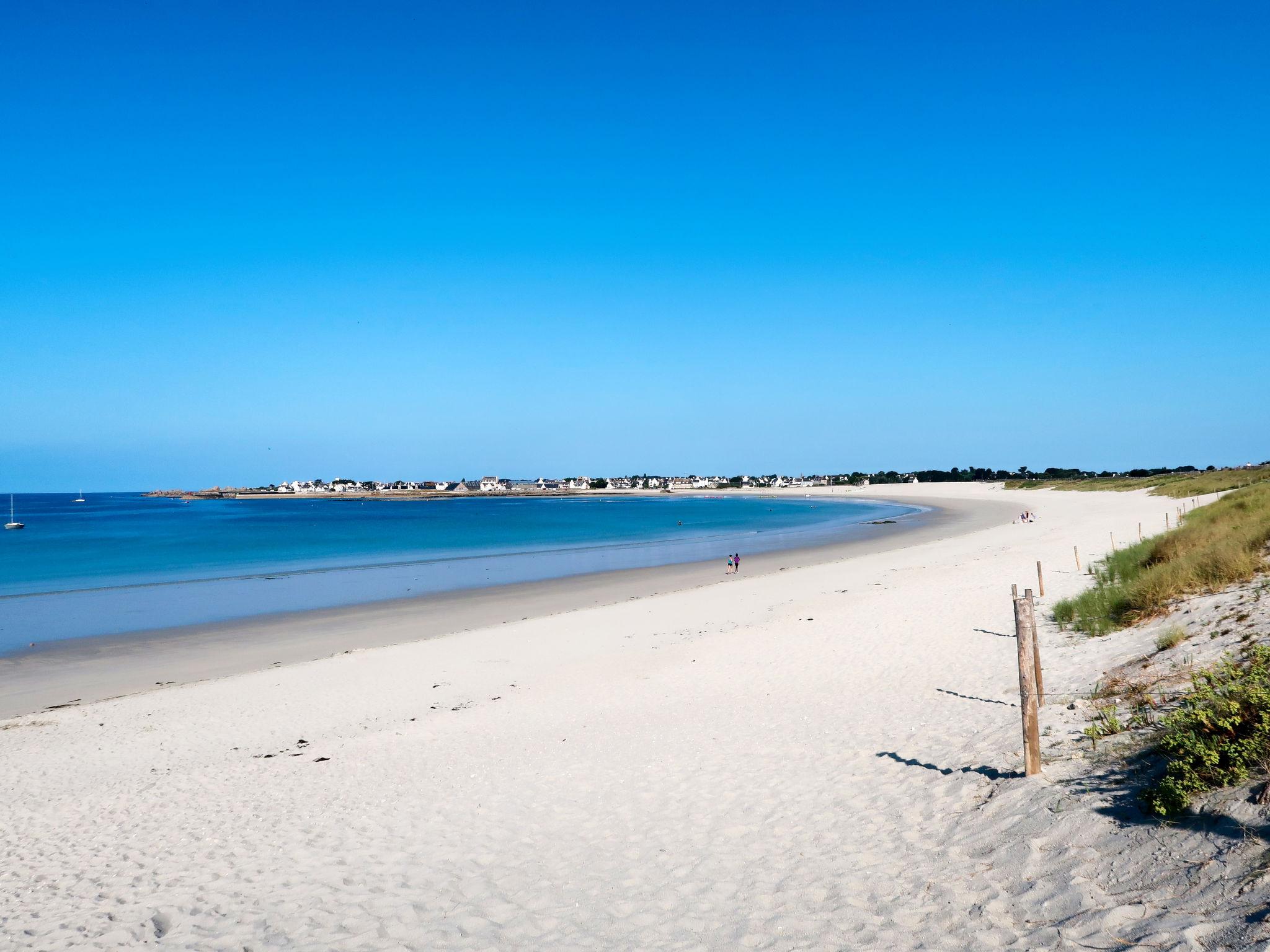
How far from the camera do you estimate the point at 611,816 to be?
7051mm

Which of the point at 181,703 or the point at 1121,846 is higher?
the point at 1121,846

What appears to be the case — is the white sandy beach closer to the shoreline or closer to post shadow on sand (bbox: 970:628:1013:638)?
post shadow on sand (bbox: 970:628:1013:638)

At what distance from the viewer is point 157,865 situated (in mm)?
6637

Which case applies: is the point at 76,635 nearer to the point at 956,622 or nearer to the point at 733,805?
the point at 733,805

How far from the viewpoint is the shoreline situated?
1455cm

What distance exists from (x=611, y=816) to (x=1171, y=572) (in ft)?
33.1

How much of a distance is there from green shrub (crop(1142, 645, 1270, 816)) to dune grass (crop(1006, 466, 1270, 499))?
4237cm

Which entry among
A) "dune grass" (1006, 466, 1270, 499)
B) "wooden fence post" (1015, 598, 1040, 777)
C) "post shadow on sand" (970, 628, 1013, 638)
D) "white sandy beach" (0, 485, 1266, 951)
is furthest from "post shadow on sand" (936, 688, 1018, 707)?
"dune grass" (1006, 466, 1270, 499)

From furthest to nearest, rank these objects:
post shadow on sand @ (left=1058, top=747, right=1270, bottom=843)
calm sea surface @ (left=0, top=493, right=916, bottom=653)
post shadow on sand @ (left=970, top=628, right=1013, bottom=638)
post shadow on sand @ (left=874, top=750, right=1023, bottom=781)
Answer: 1. calm sea surface @ (left=0, top=493, right=916, bottom=653)
2. post shadow on sand @ (left=970, top=628, right=1013, bottom=638)
3. post shadow on sand @ (left=874, top=750, right=1023, bottom=781)
4. post shadow on sand @ (left=1058, top=747, right=1270, bottom=843)

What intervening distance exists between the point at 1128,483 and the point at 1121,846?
9489cm

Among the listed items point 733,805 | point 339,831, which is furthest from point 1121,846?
point 339,831

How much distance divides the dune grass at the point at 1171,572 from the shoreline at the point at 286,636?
40.3 feet

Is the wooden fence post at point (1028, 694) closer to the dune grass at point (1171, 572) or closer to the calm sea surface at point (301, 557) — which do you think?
the dune grass at point (1171, 572)

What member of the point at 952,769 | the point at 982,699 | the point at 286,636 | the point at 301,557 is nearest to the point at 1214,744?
the point at 952,769
